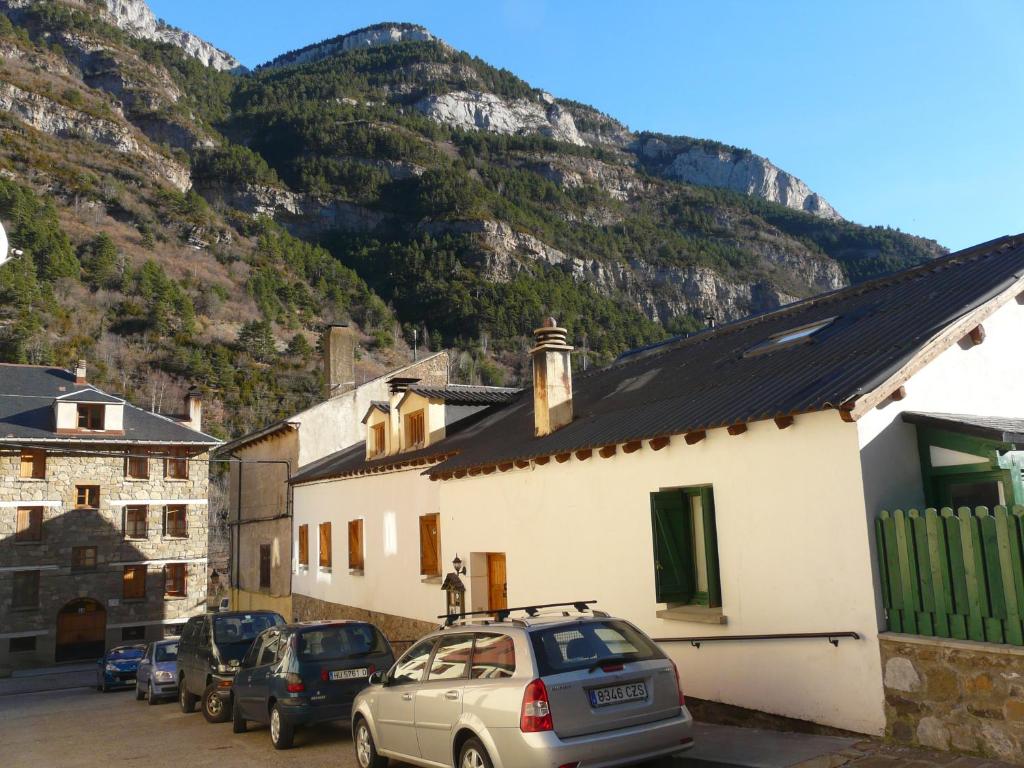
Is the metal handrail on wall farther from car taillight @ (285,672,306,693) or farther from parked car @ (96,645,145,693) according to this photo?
parked car @ (96,645,145,693)

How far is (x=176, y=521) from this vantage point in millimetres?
36750

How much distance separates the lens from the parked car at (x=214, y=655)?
42.3 feet

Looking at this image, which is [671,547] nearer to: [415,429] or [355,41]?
[415,429]

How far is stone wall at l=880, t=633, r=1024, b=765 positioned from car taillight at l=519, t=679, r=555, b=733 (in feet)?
11.0

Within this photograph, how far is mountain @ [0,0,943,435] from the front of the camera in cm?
7550

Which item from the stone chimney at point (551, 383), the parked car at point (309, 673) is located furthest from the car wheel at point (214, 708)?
the stone chimney at point (551, 383)

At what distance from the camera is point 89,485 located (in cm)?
3481

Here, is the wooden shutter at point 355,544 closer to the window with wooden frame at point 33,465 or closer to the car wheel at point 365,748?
the car wheel at point 365,748

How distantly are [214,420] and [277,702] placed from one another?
61196 mm

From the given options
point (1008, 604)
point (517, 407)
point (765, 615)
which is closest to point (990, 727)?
point (1008, 604)

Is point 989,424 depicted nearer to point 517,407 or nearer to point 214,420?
point 517,407

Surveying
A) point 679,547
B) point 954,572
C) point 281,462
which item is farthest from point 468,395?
point 954,572

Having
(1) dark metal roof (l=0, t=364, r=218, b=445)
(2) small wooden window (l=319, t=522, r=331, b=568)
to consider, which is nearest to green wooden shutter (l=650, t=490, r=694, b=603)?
(2) small wooden window (l=319, t=522, r=331, b=568)

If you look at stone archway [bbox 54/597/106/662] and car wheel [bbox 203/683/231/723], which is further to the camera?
stone archway [bbox 54/597/106/662]
